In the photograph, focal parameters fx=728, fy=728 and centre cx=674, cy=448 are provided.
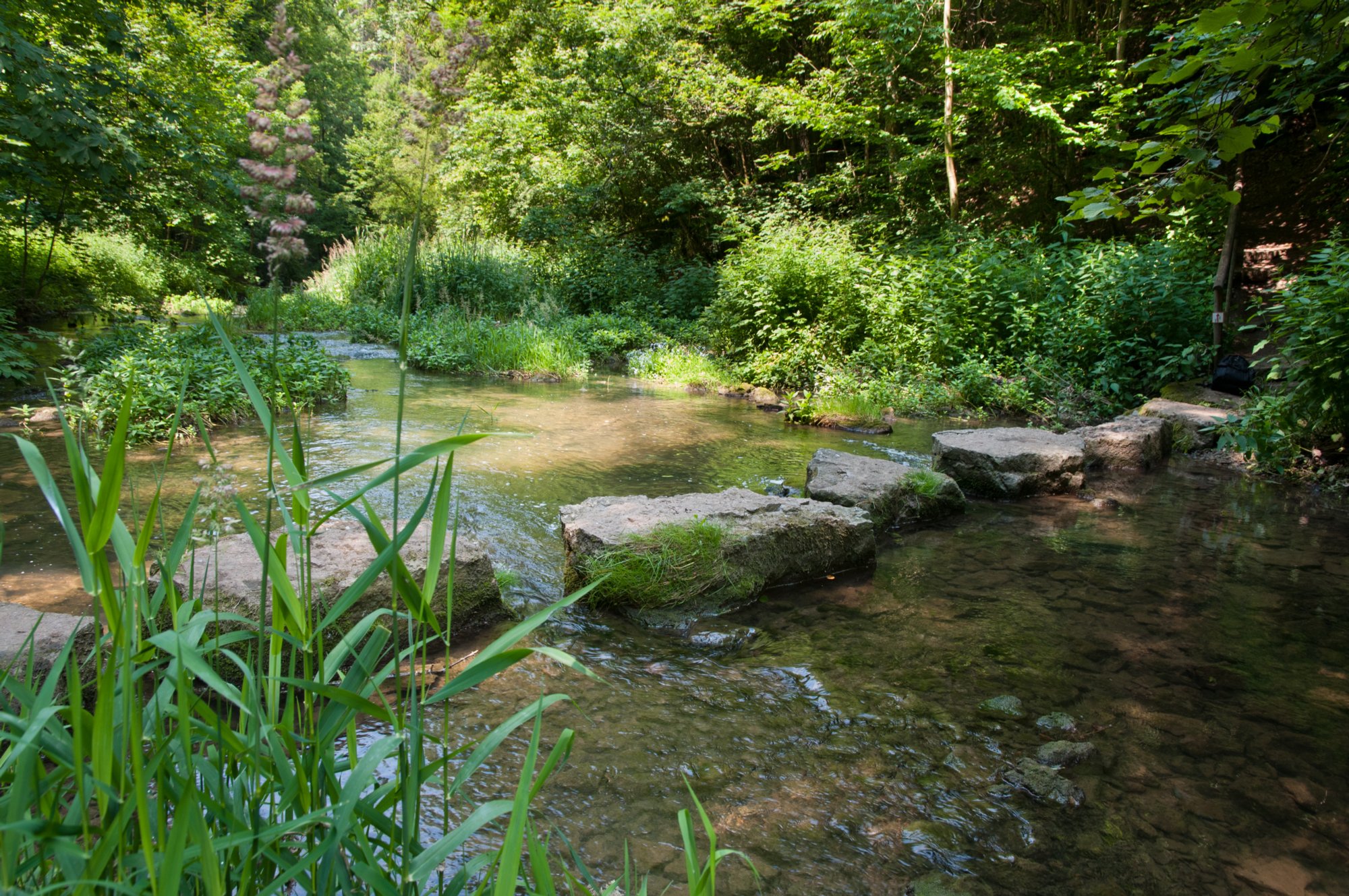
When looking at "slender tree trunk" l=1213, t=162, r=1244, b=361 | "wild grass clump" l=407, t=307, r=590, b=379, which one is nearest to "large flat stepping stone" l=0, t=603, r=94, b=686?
"wild grass clump" l=407, t=307, r=590, b=379

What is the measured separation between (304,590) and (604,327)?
12.3 meters

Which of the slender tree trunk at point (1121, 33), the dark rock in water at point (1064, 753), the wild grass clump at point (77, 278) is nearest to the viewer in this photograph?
the dark rock in water at point (1064, 753)

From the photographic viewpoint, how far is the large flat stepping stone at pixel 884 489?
455 centimetres

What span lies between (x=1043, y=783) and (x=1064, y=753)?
20 cm

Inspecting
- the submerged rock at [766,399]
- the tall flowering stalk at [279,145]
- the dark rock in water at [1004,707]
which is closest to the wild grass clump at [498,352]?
the submerged rock at [766,399]

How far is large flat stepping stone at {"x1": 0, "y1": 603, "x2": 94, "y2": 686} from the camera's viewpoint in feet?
6.63

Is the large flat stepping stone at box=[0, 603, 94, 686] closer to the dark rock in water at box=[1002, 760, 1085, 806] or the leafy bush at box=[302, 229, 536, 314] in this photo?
the dark rock in water at box=[1002, 760, 1085, 806]

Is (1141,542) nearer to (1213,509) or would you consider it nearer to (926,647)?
(1213,509)

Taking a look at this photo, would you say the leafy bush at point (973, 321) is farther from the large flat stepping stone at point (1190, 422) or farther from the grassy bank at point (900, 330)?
the large flat stepping stone at point (1190, 422)

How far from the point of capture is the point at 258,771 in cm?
99

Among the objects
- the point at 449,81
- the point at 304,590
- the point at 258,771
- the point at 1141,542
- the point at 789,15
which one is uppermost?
the point at 449,81

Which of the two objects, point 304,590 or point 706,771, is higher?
point 304,590

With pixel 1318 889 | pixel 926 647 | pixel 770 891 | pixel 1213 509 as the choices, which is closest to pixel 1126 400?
pixel 1213 509

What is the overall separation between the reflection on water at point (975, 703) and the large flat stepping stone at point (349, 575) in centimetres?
38
